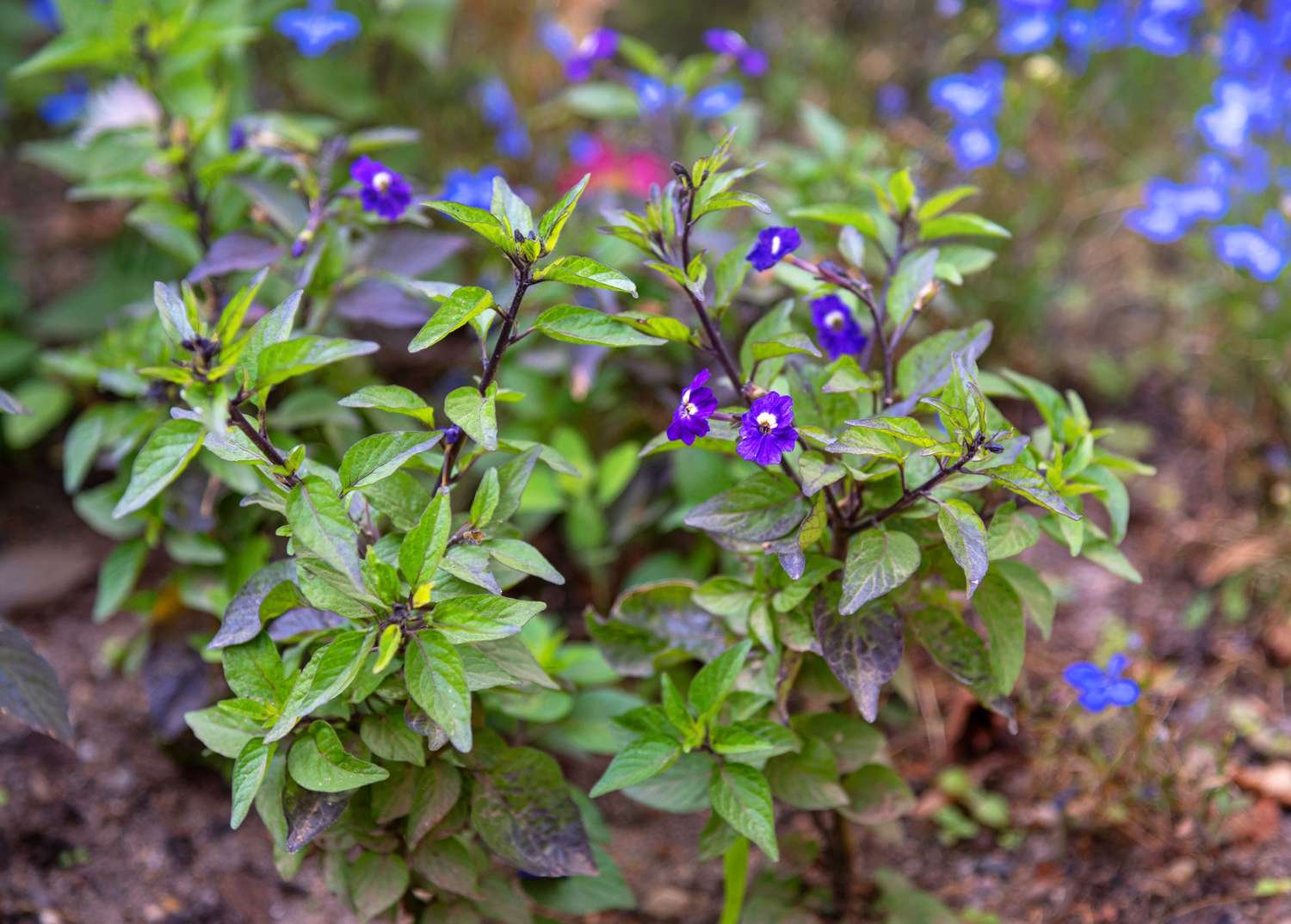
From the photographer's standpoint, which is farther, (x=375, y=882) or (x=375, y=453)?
(x=375, y=882)

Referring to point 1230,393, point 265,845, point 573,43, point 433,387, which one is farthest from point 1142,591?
point 573,43

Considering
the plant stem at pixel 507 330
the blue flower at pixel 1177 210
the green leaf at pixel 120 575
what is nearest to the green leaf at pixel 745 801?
the plant stem at pixel 507 330

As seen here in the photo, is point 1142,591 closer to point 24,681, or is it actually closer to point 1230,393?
point 1230,393

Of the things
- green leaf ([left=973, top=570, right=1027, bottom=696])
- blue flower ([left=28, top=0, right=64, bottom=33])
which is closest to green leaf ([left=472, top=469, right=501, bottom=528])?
green leaf ([left=973, top=570, right=1027, bottom=696])

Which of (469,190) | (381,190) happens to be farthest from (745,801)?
(469,190)

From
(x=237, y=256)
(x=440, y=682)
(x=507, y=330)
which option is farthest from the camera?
(x=237, y=256)

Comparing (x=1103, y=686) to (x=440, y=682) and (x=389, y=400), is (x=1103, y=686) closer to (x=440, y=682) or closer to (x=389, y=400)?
(x=440, y=682)

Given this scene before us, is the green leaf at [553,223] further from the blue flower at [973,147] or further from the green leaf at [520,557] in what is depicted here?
the blue flower at [973,147]
